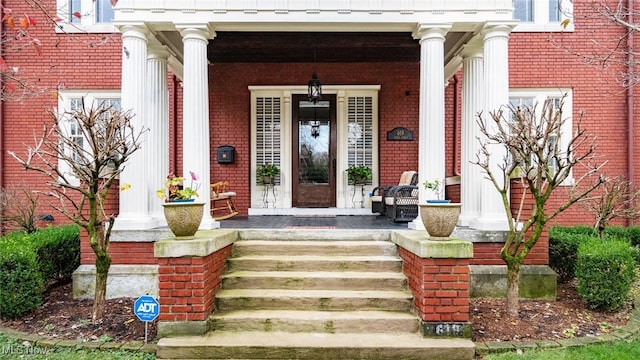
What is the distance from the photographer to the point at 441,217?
3564 millimetres

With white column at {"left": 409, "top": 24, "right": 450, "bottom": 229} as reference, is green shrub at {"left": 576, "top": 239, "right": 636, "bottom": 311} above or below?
below

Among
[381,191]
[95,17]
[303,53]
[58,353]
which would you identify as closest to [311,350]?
[58,353]

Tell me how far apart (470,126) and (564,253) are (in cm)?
221

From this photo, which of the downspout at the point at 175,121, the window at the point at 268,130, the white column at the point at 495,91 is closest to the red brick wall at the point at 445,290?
the white column at the point at 495,91

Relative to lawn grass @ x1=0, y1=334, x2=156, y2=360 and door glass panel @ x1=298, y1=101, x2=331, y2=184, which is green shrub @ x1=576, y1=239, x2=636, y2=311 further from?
door glass panel @ x1=298, y1=101, x2=331, y2=184

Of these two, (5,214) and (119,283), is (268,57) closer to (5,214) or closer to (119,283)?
(119,283)

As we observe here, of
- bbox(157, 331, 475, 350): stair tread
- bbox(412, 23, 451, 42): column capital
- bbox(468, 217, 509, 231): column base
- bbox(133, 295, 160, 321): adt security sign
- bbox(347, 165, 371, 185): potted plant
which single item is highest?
bbox(412, 23, 451, 42): column capital

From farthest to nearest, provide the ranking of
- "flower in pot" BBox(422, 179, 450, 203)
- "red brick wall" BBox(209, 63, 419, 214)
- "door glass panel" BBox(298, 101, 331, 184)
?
"door glass panel" BBox(298, 101, 331, 184)
"red brick wall" BBox(209, 63, 419, 214)
"flower in pot" BBox(422, 179, 450, 203)

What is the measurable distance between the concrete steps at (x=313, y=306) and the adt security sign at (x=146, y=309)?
0.94ft

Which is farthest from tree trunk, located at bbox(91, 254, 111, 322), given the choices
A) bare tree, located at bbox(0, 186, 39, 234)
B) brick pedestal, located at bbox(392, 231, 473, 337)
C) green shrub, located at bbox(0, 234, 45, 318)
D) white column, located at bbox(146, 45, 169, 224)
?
bare tree, located at bbox(0, 186, 39, 234)

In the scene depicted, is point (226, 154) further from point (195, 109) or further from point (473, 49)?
point (473, 49)

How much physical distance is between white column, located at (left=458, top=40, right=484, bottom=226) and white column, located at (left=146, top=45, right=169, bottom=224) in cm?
450

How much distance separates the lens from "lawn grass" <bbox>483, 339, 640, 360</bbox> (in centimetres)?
322

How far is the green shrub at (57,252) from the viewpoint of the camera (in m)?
4.68
